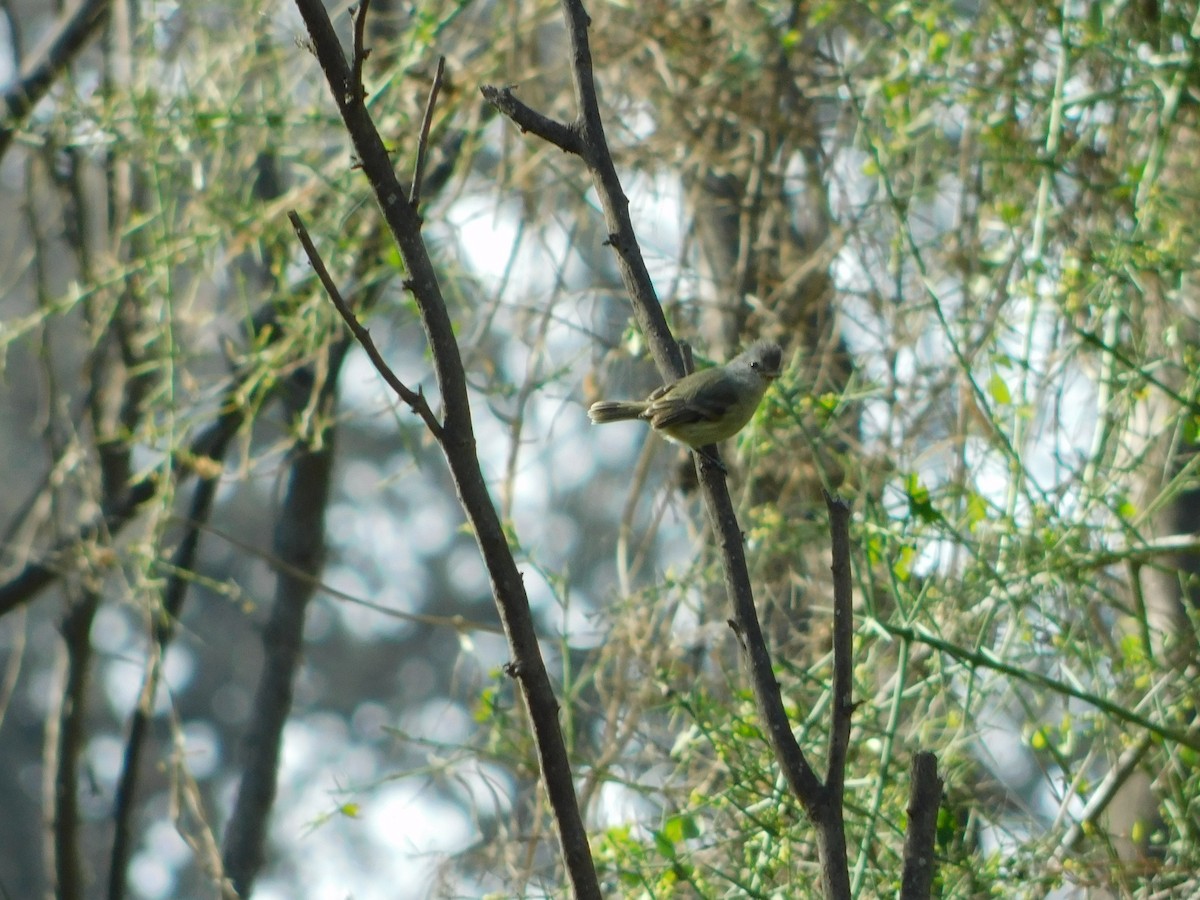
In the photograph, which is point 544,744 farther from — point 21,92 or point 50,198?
point 50,198

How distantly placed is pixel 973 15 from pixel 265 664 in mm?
2625

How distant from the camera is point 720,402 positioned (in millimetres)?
2770

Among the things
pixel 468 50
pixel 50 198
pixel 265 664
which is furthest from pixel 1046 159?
pixel 50 198

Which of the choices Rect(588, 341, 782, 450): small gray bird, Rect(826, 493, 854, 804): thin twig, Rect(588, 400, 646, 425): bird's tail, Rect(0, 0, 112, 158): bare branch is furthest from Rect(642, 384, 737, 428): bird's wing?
Rect(0, 0, 112, 158): bare branch

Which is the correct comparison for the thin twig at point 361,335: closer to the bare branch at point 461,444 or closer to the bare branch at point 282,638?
the bare branch at point 461,444

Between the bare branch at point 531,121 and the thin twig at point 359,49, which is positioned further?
the bare branch at point 531,121

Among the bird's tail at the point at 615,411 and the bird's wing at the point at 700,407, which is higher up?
the bird's tail at the point at 615,411

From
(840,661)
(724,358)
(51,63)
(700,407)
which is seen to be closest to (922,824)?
(840,661)

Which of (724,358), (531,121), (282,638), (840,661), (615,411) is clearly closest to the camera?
(840,661)

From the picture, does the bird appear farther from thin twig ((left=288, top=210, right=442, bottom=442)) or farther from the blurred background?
thin twig ((left=288, top=210, right=442, bottom=442))

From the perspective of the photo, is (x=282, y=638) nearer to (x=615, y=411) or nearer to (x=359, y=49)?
(x=615, y=411)

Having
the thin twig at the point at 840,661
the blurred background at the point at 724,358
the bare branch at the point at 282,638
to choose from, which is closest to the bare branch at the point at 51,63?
the blurred background at the point at 724,358

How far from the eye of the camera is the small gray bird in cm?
271

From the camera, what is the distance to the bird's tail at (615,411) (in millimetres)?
3023
